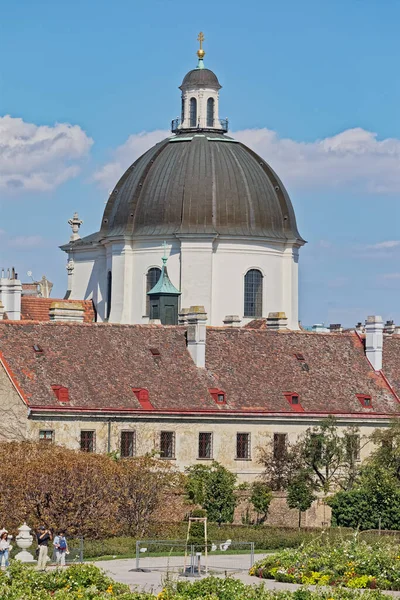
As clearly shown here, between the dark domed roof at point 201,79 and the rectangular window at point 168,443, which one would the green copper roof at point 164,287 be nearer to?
the dark domed roof at point 201,79

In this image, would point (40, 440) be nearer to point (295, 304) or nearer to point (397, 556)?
point (397, 556)

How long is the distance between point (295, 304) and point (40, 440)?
144 ft

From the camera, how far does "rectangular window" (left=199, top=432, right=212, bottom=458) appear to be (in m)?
82.1

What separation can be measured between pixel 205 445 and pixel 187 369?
162 inches

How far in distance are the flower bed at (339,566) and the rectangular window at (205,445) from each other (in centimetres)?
2565

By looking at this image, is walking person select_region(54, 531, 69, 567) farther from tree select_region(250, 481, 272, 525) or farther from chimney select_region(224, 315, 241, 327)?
chimney select_region(224, 315, 241, 327)

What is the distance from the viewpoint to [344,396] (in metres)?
87.2

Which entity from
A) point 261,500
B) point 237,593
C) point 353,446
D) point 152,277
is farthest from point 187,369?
point 237,593

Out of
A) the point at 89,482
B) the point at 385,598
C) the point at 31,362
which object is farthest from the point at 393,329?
the point at 385,598

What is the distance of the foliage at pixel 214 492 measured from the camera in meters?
76.9

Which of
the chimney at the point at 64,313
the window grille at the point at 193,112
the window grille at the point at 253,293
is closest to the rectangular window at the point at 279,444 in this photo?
the chimney at the point at 64,313

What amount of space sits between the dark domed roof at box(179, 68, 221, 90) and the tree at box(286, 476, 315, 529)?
151 ft

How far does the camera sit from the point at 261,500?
79.7 meters

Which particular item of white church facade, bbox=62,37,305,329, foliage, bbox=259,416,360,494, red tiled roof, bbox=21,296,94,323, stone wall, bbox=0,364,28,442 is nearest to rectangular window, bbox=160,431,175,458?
foliage, bbox=259,416,360,494
